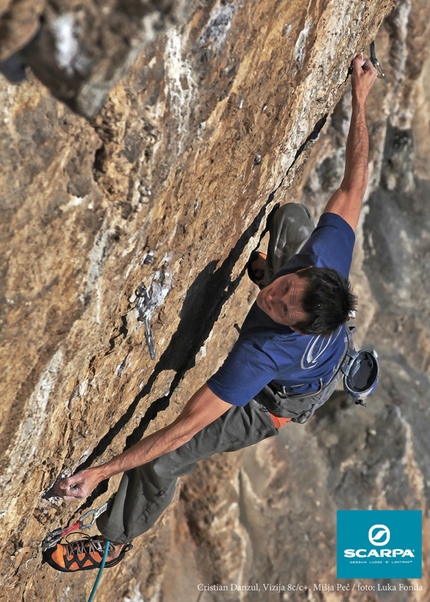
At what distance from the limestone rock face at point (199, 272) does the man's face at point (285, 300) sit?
1.45ft

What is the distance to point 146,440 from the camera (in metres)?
2.62

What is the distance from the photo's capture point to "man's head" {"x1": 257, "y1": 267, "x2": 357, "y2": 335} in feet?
8.10

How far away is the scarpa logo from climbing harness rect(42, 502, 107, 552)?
295 cm

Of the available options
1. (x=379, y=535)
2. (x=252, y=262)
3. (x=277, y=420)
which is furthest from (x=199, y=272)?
(x=379, y=535)

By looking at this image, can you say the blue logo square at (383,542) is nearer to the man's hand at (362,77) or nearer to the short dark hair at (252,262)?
the short dark hair at (252,262)

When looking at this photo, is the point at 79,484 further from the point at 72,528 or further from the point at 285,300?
the point at 285,300

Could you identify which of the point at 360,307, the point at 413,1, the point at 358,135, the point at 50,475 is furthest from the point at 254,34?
the point at 360,307

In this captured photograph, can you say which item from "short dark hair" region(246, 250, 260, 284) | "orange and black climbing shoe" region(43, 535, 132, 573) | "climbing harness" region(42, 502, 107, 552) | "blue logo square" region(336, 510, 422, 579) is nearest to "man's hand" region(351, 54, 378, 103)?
"short dark hair" region(246, 250, 260, 284)

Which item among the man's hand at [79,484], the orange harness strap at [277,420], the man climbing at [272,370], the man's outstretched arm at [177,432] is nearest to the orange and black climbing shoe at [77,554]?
the man climbing at [272,370]

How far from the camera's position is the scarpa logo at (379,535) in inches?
215

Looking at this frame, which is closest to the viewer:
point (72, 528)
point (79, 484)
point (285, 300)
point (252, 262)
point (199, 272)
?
point (285, 300)

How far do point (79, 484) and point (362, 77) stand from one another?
2.63 m

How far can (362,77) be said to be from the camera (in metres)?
3.37

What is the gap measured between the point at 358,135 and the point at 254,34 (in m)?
1.02
